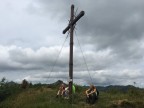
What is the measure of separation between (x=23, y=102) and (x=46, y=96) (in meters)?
1.84

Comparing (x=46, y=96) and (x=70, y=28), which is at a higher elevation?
(x=70, y=28)

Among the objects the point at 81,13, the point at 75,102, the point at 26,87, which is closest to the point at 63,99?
the point at 75,102

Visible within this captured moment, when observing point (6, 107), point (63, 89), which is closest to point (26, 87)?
point (6, 107)

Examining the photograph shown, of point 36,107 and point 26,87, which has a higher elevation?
point 26,87

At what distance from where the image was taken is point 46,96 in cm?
2583

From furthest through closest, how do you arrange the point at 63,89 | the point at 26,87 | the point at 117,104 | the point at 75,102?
the point at 26,87 → the point at 63,89 → the point at 75,102 → the point at 117,104

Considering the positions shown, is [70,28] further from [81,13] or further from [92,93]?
[92,93]

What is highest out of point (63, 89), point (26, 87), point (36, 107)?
point (26, 87)

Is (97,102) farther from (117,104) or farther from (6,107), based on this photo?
(6,107)

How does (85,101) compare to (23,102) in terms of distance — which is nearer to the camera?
(85,101)

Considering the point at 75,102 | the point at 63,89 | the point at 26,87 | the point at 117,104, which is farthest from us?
the point at 26,87

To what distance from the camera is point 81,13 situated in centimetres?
2203

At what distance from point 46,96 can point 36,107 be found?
405cm

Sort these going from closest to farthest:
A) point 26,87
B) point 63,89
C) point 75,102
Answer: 1. point 75,102
2. point 63,89
3. point 26,87
